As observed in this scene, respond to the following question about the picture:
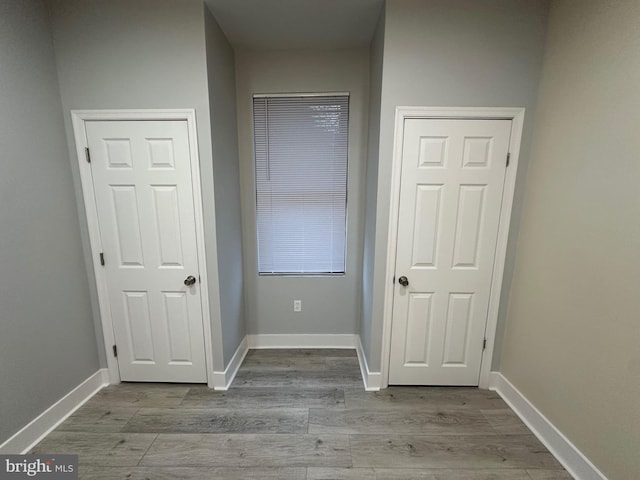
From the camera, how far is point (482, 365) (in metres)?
2.02

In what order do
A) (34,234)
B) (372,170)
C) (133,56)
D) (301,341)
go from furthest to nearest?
(301,341)
(372,170)
(133,56)
(34,234)

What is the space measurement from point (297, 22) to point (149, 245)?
1.95m

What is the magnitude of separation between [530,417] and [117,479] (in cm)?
252

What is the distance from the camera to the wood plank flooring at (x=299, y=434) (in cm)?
142

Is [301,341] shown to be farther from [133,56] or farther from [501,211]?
[133,56]

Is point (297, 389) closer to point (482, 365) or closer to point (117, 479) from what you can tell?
point (117, 479)

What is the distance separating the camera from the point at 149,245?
189cm

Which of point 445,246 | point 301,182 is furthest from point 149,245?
point 445,246

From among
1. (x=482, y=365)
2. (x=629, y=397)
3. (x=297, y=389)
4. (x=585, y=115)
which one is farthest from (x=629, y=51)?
(x=297, y=389)

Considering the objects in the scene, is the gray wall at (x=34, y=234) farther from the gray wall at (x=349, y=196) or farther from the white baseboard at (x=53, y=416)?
the gray wall at (x=349, y=196)

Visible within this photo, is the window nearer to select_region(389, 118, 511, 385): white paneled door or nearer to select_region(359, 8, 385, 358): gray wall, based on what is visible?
select_region(359, 8, 385, 358): gray wall

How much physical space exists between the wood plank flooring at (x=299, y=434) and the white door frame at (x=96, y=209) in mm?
339

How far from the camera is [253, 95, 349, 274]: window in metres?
2.27

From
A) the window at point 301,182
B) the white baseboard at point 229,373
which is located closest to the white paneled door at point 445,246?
the window at point 301,182
